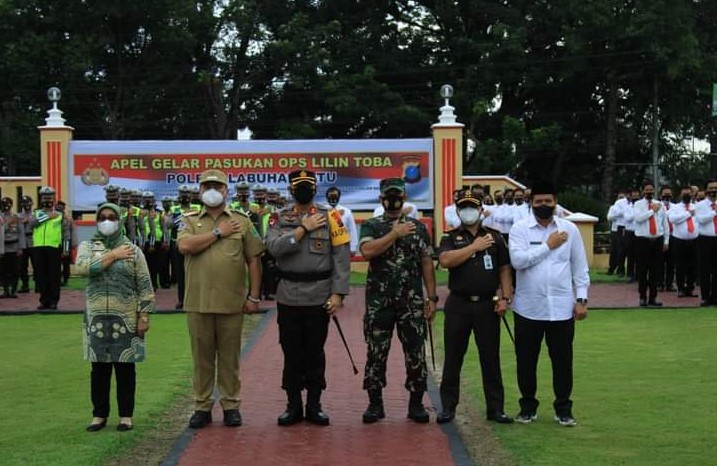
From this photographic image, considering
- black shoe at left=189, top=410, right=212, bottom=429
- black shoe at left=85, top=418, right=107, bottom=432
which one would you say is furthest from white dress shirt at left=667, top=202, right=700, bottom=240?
black shoe at left=85, top=418, right=107, bottom=432

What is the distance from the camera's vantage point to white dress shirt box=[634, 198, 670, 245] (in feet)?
57.7

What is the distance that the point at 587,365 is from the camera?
1155cm

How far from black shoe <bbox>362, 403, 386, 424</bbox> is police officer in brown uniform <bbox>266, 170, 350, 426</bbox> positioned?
32 cm

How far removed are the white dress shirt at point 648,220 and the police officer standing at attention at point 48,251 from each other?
9.80 m

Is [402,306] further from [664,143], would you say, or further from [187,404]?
[664,143]

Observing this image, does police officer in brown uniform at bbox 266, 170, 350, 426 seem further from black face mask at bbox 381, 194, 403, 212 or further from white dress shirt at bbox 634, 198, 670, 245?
white dress shirt at bbox 634, 198, 670, 245

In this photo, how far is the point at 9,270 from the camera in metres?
20.4

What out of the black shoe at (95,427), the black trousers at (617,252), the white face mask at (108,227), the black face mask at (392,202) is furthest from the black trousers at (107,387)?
the black trousers at (617,252)

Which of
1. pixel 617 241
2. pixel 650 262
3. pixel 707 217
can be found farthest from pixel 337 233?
pixel 617 241

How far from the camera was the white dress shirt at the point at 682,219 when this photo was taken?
18.5m

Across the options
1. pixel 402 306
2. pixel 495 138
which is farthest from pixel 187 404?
pixel 495 138

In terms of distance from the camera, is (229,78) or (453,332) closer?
(453,332)

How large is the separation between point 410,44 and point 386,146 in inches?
742

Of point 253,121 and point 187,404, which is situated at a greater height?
point 253,121
